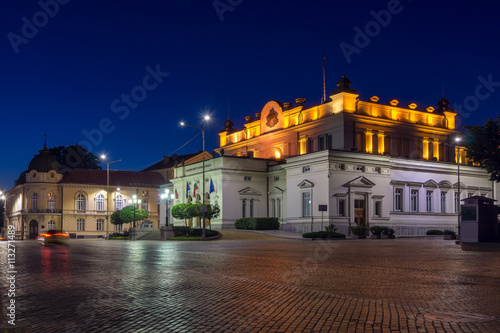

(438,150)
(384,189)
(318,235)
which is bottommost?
(318,235)

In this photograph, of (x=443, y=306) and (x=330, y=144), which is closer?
(x=443, y=306)

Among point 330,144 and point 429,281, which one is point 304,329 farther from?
point 330,144

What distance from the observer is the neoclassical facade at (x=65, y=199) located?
290 feet

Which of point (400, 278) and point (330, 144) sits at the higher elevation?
point (330, 144)

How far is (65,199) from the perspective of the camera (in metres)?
88.9

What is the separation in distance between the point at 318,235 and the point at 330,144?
19297 mm

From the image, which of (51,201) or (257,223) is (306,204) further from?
(51,201)

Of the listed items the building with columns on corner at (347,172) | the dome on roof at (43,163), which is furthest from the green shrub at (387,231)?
the dome on roof at (43,163)

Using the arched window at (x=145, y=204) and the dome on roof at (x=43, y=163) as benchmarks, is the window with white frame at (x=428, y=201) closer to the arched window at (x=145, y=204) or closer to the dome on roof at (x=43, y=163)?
the arched window at (x=145, y=204)

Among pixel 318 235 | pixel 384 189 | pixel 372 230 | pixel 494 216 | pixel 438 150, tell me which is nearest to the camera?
pixel 494 216

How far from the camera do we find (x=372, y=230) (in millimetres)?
50906

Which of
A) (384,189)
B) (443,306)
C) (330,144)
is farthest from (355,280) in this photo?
(330,144)

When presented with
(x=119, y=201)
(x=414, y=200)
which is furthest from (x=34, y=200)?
(x=414, y=200)

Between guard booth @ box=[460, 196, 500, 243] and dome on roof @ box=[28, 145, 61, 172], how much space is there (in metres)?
Result: 74.2
